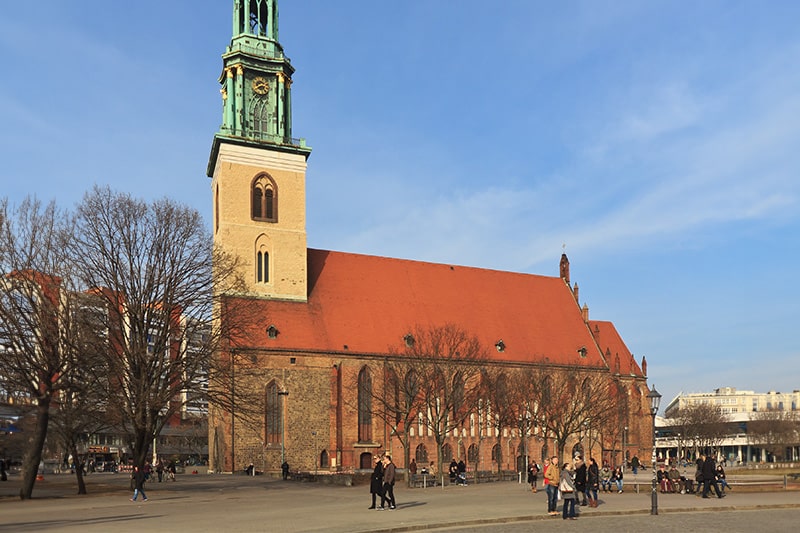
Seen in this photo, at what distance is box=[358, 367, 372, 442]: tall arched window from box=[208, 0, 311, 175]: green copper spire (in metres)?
17.7

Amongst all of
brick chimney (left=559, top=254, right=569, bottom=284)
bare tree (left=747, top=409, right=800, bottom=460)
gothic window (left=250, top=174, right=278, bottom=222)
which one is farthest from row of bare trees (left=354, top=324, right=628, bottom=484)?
bare tree (left=747, top=409, right=800, bottom=460)

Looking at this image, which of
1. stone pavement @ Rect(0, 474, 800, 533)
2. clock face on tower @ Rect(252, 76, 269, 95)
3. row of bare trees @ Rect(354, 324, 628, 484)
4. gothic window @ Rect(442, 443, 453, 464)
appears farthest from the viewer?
gothic window @ Rect(442, 443, 453, 464)

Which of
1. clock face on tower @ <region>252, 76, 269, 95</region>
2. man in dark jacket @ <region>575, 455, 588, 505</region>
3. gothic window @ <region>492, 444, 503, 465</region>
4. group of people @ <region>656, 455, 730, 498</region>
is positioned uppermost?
clock face on tower @ <region>252, 76, 269, 95</region>

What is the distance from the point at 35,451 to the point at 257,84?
112 feet

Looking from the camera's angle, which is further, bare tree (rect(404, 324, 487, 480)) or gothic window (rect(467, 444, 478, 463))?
gothic window (rect(467, 444, 478, 463))

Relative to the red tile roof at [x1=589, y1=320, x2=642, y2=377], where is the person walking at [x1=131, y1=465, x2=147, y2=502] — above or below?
below

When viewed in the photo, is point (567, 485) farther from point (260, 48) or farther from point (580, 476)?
point (260, 48)

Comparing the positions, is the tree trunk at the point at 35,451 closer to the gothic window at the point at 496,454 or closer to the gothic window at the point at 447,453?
the gothic window at the point at 447,453

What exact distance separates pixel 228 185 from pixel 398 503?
35110 millimetres

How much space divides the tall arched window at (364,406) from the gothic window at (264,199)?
44.1 ft

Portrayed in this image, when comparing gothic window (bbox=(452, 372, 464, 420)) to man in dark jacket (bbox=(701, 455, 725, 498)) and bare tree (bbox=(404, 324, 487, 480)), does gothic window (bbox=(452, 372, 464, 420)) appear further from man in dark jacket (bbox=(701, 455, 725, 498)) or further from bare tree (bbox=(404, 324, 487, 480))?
man in dark jacket (bbox=(701, 455, 725, 498))

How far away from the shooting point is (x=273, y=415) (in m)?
55.3

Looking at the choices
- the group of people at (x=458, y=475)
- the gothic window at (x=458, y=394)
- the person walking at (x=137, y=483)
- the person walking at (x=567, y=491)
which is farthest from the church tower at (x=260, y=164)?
the person walking at (x=567, y=491)

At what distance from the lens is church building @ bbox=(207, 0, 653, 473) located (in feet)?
182
